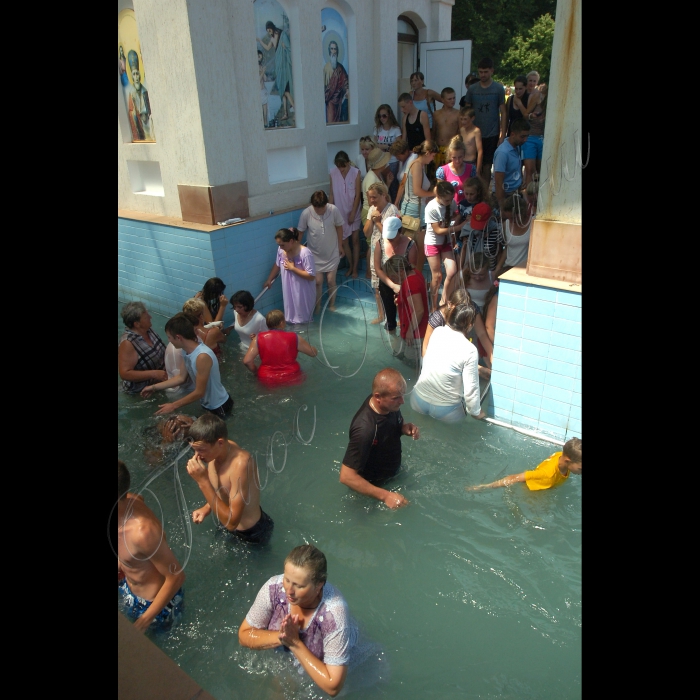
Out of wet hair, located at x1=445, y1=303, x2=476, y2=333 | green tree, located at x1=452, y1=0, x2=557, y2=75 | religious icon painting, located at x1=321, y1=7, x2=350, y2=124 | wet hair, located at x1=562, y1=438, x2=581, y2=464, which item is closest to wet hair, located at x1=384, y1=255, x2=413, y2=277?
wet hair, located at x1=445, y1=303, x2=476, y2=333

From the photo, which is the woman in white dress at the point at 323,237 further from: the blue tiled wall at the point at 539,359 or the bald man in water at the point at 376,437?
the bald man in water at the point at 376,437

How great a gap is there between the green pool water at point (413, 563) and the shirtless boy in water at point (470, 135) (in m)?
4.94

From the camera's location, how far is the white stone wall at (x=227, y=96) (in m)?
7.86

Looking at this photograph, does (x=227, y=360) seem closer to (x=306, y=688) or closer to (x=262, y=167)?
(x=262, y=167)

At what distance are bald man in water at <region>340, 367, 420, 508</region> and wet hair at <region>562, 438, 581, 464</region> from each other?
127 cm

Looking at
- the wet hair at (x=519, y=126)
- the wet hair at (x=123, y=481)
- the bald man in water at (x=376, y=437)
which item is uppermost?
the wet hair at (x=519, y=126)

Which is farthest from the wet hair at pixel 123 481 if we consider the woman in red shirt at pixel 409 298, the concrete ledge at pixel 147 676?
the woman in red shirt at pixel 409 298

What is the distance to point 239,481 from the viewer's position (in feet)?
13.0

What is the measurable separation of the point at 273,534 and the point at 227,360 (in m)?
3.67

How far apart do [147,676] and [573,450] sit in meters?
3.11

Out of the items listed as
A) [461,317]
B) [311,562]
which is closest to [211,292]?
[461,317]

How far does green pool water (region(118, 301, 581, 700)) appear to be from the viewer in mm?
3629

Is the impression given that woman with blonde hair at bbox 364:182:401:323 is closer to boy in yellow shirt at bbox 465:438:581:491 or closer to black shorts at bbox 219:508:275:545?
boy in yellow shirt at bbox 465:438:581:491

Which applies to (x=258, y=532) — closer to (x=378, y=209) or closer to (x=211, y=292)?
(x=211, y=292)
